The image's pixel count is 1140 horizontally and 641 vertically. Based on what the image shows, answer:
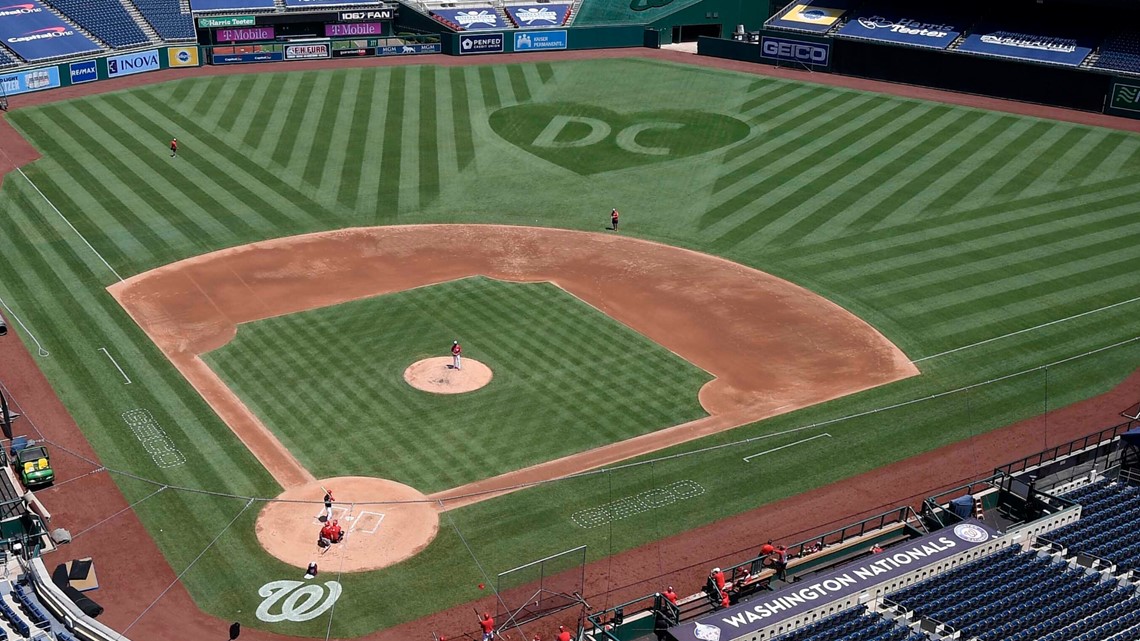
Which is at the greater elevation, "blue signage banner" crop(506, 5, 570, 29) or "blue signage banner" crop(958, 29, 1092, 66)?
"blue signage banner" crop(958, 29, 1092, 66)

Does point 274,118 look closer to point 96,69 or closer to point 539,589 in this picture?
point 96,69

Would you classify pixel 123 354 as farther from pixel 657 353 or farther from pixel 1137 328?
pixel 1137 328

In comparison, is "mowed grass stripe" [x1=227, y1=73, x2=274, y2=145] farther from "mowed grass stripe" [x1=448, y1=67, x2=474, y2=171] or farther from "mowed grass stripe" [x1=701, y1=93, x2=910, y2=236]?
"mowed grass stripe" [x1=701, y1=93, x2=910, y2=236]

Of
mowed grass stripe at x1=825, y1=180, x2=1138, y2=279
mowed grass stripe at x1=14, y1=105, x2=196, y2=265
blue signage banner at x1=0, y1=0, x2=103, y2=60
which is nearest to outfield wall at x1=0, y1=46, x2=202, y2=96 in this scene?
blue signage banner at x1=0, y1=0, x2=103, y2=60

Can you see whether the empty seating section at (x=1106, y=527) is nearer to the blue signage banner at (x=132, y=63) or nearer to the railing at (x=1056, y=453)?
the railing at (x=1056, y=453)

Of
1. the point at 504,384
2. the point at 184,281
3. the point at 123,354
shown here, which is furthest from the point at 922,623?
the point at 184,281

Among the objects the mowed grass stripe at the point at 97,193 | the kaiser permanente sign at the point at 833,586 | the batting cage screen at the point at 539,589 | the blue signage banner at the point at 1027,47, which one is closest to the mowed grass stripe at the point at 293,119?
the mowed grass stripe at the point at 97,193
